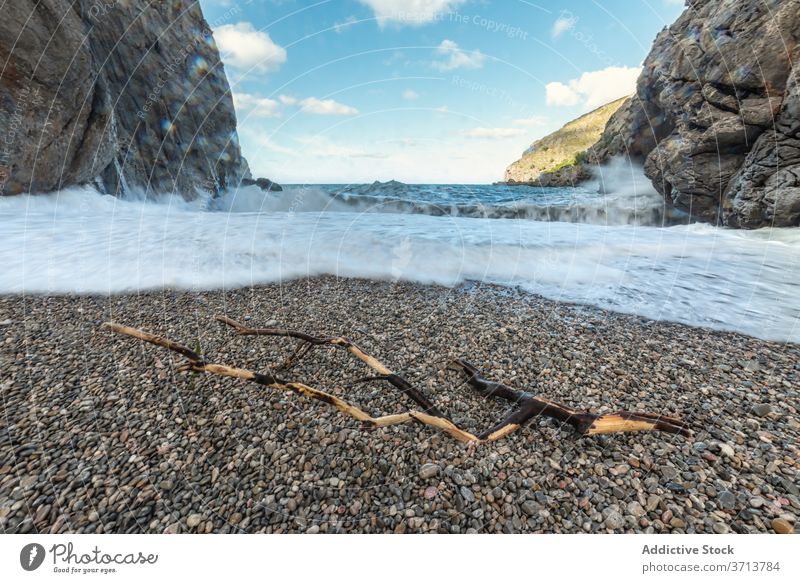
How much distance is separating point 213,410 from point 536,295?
Result: 24.0 feet

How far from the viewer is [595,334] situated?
574 centimetres

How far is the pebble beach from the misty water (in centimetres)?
227

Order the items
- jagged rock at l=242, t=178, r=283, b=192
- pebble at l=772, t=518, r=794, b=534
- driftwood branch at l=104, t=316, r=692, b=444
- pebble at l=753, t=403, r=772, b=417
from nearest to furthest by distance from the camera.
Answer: pebble at l=772, t=518, r=794, b=534 → driftwood branch at l=104, t=316, r=692, b=444 → pebble at l=753, t=403, r=772, b=417 → jagged rock at l=242, t=178, r=283, b=192

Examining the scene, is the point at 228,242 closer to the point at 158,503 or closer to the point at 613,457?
the point at 158,503

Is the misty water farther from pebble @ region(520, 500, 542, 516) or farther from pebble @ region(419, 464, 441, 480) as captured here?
pebble @ region(419, 464, 441, 480)

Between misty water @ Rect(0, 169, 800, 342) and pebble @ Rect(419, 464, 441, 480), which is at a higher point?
misty water @ Rect(0, 169, 800, 342)

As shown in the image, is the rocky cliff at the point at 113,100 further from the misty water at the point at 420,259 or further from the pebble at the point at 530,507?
the pebble at the point at 530,507

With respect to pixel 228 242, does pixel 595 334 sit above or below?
below

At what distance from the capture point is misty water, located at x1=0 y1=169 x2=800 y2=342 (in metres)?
7.61

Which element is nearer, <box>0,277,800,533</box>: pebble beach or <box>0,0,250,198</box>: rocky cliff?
<box>0,277,800,533</box>: pebble beach

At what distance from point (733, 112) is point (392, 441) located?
23.2 meters
